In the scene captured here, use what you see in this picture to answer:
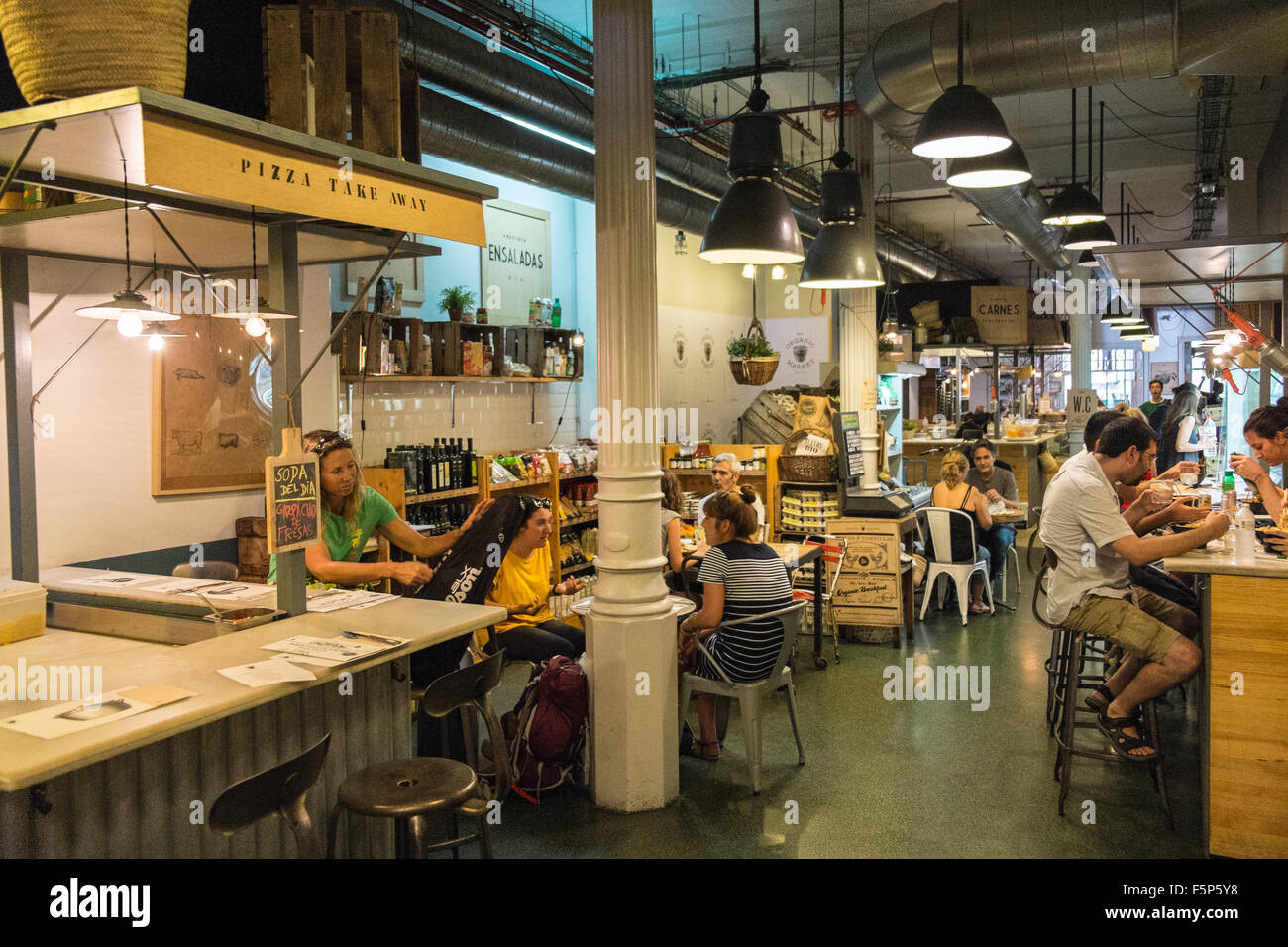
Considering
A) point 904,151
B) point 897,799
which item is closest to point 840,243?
point 897,799

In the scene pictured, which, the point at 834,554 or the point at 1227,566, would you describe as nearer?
the point at 1227,566

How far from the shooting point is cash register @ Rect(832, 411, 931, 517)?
7320 mm

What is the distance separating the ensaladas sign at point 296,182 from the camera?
2387 millimetres

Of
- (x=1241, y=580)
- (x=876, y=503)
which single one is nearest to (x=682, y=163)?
(x=876, y=503)

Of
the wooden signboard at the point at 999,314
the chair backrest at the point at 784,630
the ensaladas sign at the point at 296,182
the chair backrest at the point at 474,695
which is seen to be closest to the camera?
the ensaladas sign at the point at 296,182

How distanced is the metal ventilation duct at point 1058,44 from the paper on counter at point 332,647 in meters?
4.77

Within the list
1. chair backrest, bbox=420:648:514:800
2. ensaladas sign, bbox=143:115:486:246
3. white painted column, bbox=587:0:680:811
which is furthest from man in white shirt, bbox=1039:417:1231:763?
ensaladas sign, bbox=143:115:486:246

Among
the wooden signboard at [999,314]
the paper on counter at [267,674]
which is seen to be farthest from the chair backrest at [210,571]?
the wooden signboard at [999,314]

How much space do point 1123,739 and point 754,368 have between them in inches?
202

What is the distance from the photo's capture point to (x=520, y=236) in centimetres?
869

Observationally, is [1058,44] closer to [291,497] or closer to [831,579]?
[831,579]

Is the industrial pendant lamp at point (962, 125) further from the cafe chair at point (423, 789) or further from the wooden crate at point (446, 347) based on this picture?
the wooden crate at point (446, 347)

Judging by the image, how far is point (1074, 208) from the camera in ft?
25.9
